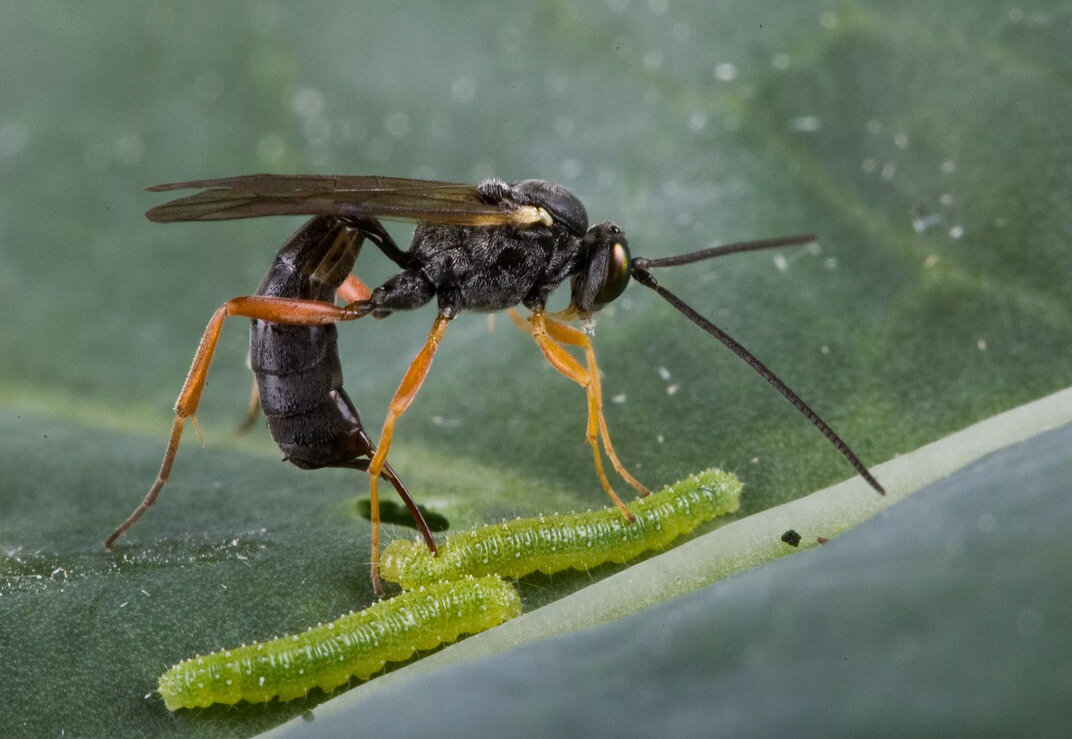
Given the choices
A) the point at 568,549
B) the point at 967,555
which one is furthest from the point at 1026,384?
the point at 568,549

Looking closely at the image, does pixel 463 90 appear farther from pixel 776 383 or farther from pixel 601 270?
Result: pixel 776 383

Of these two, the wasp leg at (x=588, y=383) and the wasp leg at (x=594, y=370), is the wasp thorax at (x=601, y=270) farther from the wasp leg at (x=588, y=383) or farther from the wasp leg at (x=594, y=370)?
the wasp leg at (x=588, y=383)

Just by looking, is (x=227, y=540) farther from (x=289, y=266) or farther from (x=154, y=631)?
(x=289, y=266)

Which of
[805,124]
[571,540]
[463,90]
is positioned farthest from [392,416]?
[463,90]

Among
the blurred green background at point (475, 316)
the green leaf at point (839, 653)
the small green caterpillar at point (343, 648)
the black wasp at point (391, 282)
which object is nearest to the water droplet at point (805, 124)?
the blurred green background at point (475, 316)

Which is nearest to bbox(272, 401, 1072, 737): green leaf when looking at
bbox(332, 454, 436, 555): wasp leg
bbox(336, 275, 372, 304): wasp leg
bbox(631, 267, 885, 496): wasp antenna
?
bbox(631, 267, 885, 496): wasp antenna

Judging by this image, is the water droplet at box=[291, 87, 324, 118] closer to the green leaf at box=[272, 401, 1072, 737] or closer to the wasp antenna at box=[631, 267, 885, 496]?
the wasp antenna at box=[631, 267, 885, 496]
